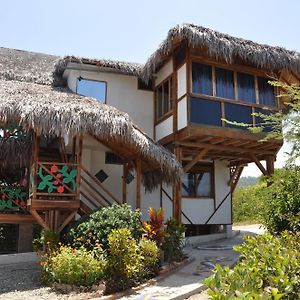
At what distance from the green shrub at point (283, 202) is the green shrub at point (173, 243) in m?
2.47

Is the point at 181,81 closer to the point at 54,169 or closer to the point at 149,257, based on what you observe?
the point at 54,169

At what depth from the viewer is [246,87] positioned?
12.0 m

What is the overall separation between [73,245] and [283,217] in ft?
13.7

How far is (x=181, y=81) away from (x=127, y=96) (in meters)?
2.68

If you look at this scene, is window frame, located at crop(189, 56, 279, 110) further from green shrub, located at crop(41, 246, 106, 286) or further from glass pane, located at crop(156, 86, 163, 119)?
green shrub, located at crop(41, 246, 106, 286)

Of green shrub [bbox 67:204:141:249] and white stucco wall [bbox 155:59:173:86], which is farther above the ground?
white stucco wall [bbox 155:59:173:86]

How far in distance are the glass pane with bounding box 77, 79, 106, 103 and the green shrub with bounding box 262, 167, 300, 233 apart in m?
7.32

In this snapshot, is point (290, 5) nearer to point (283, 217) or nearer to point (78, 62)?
point (283, 217)

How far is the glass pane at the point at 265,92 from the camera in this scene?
12.3 meters

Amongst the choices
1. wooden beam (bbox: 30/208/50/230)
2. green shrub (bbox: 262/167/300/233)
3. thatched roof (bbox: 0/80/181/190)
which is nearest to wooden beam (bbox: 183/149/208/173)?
thatched roof (bbox: 0/80/181/190)

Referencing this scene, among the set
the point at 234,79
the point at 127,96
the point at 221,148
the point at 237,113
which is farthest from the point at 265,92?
the point at 127,96

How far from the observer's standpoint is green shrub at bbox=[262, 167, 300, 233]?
7074 millimetres

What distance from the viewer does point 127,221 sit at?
8.49m

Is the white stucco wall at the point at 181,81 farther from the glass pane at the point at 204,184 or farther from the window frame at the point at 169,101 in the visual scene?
the glass pane at the point at 204,184
